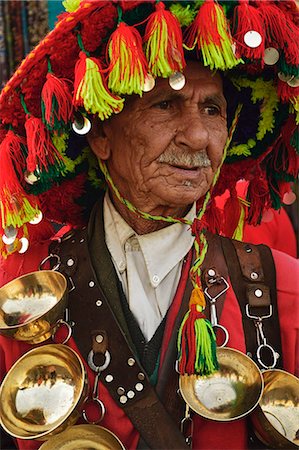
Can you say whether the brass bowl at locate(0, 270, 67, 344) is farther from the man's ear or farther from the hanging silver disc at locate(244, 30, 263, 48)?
the hanging silver disc at locate(244, 30, 263, 48)

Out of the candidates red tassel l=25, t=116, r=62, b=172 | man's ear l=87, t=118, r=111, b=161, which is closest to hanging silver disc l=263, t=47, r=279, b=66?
man's ear l=87, t=118, r=111, b=161

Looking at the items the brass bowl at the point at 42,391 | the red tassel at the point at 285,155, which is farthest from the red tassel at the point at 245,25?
the brass bowl at the point at 42,391

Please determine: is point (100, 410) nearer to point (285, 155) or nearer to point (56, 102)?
point (56, 102)

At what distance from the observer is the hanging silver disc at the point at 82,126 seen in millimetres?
2510

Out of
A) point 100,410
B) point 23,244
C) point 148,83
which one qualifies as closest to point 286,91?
point 148,83

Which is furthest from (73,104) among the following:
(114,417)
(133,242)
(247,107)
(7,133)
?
(114,417)

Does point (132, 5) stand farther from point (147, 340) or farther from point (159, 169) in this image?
point (147, 340)

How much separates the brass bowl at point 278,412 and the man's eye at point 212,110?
32.1 inches

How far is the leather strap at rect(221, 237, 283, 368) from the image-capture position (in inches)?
98.2

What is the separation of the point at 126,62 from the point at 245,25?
38cm

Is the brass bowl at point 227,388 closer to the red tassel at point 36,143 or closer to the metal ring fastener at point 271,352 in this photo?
the metal ring fastener at point 271,352

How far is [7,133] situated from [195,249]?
695 millimetres

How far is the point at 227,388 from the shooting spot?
2.45 metres

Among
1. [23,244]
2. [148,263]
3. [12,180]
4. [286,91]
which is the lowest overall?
[148,263]
